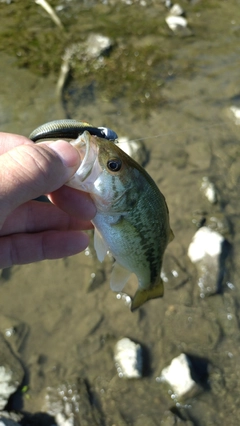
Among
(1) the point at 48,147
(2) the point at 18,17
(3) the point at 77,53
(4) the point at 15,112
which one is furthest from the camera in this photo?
(2) the point at 18,17

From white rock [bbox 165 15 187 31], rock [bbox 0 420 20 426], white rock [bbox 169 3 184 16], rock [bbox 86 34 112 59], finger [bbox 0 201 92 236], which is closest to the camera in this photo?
finger [bbox 0 201 92 236]

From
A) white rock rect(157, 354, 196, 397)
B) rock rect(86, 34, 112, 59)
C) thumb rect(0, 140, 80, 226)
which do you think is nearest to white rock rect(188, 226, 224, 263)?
white rock rect(157, 354, 196, 397)

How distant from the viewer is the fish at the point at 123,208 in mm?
2047

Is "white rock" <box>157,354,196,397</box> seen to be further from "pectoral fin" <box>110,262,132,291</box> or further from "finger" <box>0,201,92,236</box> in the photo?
"finger" <box>0,201,92,236</box>

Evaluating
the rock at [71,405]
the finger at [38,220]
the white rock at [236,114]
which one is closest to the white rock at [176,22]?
the white rock at [236,114]

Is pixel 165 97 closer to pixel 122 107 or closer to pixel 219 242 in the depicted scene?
pixel 122 107

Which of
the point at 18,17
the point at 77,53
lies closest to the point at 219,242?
the point at 77,53

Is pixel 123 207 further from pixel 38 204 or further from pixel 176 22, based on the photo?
pixel 176 22

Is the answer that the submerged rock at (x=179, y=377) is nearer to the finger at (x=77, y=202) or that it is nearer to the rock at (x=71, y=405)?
the rock at (x=71, y=405)

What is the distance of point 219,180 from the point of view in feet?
16.6

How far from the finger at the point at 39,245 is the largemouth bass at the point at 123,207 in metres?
0.36

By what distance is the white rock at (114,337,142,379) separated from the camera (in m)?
3.67

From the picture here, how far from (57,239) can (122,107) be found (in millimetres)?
3464

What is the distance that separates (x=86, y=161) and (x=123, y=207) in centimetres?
36
